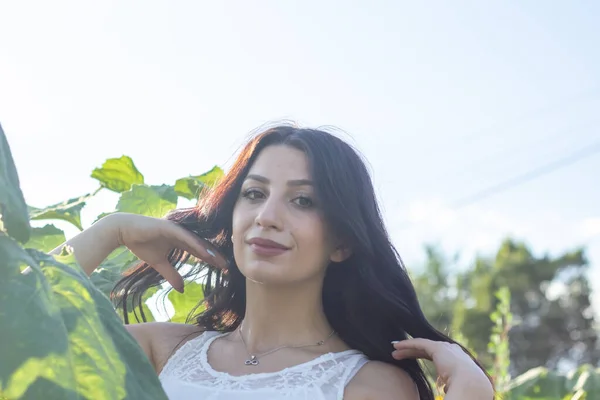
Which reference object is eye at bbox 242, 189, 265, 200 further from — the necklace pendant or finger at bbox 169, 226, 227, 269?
the necklace pendant

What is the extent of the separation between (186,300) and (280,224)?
2.47 ft

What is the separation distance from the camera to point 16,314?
0.70 m

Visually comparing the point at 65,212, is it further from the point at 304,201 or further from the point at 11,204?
the point at 11,204

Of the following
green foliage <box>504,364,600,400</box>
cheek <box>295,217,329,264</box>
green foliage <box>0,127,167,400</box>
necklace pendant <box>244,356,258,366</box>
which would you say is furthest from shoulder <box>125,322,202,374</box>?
green foliage <box>504,364,600,400</box>

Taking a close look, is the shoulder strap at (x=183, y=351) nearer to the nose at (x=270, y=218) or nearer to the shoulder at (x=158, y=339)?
the shoulder at (x=158, y=339)

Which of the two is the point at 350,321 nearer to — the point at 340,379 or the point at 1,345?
the point at 340,379

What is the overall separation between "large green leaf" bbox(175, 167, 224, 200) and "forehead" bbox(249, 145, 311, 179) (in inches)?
17.5

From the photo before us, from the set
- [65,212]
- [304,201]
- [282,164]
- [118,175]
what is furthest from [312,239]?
[118,175]

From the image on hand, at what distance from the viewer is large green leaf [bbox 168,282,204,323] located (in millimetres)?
2535

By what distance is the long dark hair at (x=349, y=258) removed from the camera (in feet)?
6.77

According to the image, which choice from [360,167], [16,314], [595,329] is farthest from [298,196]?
[595,329]

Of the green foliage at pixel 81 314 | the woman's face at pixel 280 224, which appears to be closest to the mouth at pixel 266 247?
the woman's face at pixel 280 224

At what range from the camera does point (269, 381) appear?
198 cm

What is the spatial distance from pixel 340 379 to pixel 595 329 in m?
25.3
